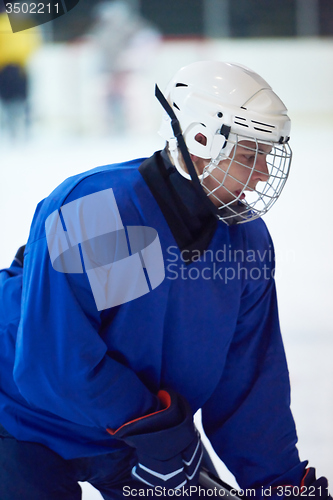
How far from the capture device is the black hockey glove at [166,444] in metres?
0.95

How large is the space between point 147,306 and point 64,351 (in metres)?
0.17

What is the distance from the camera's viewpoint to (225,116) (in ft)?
3.17

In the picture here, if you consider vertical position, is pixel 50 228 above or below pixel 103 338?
above

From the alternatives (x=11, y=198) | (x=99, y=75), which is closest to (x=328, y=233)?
(x=11, y=198)

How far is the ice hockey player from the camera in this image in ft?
3.03

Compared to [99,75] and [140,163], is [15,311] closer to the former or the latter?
[140,163]

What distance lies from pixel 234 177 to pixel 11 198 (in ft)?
6.86

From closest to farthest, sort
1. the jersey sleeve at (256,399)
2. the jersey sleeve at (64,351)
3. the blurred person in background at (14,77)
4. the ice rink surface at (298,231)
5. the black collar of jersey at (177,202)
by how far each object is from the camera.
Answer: the jersey sleeve at (64,351), the black collar of jersey at (177,202), the jersey sleeve at (256,399), the ice rink surface at (298,231), the blurred person in background at (14,77)

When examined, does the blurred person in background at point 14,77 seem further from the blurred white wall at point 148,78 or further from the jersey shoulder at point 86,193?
the jersey shoulder at point 86,193

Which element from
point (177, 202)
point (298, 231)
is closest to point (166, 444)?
point (177, 202)

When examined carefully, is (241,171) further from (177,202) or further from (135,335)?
(135,335)

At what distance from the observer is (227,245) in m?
1.07

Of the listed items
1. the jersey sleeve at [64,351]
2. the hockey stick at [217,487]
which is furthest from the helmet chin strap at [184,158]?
the hockey stick at [217,487]

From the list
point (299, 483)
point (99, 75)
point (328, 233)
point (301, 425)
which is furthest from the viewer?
point (99, 75)
